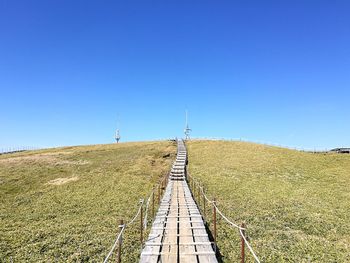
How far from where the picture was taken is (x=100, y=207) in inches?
1037

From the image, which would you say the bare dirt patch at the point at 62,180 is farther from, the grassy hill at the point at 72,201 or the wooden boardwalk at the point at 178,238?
the wooden boardwalk at the point at 178,238

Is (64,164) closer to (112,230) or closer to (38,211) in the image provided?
(38,211)

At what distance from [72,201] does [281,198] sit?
21.2 m

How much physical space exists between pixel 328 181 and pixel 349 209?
534 inches

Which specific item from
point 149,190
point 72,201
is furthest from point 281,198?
point 72,201

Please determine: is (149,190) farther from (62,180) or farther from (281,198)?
(62,180)

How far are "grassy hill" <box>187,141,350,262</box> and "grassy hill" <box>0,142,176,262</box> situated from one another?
7.08 m

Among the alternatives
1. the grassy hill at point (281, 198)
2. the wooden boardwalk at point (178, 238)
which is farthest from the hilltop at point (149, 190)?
the wooden boardwalk at point (178, 238)

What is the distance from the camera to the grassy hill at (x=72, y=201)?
16.4 meters

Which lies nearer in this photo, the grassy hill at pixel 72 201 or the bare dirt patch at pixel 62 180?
the grassy hill at pixel 72 201

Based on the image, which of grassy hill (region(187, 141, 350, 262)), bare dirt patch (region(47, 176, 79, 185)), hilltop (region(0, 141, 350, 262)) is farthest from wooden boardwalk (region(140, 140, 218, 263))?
bare dirt patch (region(47, 176, 79, 185))

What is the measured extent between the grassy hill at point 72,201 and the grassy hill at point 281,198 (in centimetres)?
708

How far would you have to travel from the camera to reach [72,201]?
29.1 metres

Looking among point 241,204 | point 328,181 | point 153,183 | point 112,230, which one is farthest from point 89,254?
point 328,181
